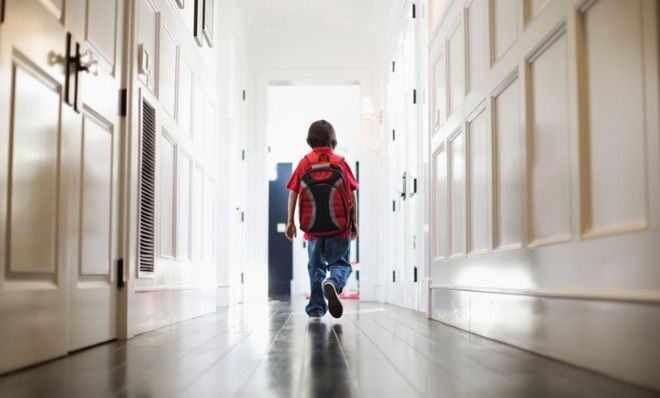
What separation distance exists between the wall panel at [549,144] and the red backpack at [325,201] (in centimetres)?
160

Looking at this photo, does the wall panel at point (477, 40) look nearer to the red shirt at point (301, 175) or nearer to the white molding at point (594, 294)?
the white molding at point (594, 294)

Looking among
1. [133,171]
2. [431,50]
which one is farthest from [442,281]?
[133,171]

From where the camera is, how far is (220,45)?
5.39 meters

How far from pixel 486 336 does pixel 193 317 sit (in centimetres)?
194

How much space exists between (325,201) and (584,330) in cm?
205

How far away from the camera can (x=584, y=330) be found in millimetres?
1506

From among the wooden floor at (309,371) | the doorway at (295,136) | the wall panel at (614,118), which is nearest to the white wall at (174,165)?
the wooden floor at (309,371)

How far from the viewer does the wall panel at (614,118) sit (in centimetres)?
129

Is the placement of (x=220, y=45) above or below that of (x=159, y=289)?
above

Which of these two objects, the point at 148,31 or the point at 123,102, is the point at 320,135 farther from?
the point at 123,102

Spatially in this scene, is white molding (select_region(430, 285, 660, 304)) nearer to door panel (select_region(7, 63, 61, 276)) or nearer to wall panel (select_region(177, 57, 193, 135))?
door panel (select_region(7, 63, 61, 276))

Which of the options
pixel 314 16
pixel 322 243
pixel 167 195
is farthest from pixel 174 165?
pixel 314 16

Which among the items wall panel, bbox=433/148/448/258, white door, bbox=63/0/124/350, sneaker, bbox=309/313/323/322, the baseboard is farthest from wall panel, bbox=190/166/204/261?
the baseboard

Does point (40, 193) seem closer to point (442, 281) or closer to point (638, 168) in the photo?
point (638, 168)
